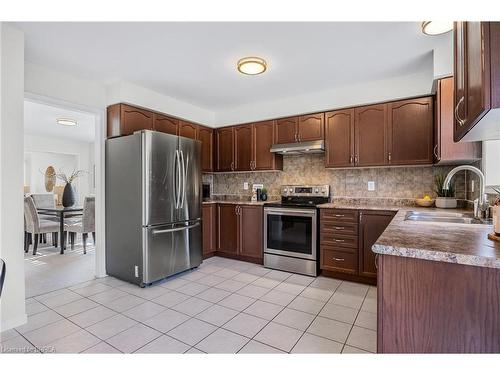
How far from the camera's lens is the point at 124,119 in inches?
125

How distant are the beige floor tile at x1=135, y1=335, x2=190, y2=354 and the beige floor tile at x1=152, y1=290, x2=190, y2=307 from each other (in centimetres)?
59

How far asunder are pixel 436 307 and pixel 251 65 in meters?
2.40

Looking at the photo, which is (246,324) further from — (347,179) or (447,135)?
(447,135)

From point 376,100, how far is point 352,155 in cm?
69

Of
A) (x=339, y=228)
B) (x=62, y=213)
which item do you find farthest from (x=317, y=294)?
(x=62, y=213)

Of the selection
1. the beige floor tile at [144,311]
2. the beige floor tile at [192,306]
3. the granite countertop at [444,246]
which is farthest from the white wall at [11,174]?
the granite countertop at [444,246]

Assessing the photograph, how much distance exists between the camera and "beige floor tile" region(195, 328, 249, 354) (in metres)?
1.79

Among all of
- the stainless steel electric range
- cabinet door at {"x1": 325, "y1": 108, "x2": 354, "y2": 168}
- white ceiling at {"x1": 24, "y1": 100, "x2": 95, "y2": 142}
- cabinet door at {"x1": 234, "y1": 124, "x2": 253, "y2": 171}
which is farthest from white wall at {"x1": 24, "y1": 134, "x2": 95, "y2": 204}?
cabinet door at {"x1": 325, "y1": 108, "x2": 354, "y2": 168}

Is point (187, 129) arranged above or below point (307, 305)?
above

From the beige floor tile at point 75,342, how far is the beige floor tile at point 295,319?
1361 millimetres

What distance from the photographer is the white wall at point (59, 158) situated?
6730 millimetres

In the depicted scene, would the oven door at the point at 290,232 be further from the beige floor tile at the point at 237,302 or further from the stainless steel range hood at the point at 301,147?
the beige floor tile at the point at 237,302

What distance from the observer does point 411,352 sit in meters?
1.09
